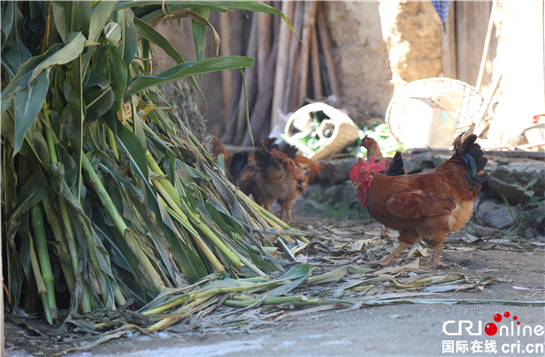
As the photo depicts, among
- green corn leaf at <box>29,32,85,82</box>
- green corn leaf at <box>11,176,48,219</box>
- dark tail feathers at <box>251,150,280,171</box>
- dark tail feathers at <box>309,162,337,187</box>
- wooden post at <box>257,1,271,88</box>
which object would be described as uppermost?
wooden post at <box>257,1,271,88</box>

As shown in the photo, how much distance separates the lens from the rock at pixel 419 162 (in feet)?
16.5

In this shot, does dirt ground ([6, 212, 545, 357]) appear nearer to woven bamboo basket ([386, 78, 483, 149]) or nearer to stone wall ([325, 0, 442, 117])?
woven bamboo basket ([386, 78, 483, 149])

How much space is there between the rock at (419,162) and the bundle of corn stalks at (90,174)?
10.4ft

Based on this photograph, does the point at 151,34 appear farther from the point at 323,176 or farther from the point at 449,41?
the point at 449,41

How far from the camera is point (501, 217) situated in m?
4.29

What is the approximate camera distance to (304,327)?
1.88 m

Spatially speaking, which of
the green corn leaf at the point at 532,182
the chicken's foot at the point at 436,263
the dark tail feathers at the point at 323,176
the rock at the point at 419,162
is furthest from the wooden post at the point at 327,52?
the chicken's foot at the point at 436,263

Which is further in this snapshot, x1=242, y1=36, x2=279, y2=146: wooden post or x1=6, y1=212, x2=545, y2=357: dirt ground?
x1=242, y1=36, x2=279, y2=146: wooden post

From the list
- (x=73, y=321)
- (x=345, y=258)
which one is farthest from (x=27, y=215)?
(x=345, y=258)

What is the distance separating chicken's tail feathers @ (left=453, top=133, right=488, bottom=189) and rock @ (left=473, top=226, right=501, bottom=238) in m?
1.13

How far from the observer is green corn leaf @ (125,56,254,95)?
2.06 meters

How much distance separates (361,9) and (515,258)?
5667 millimetres

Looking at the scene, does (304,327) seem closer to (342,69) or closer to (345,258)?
(345,258)

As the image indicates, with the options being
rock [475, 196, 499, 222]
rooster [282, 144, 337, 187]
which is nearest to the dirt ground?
rock [475, 196, 499, 222]
